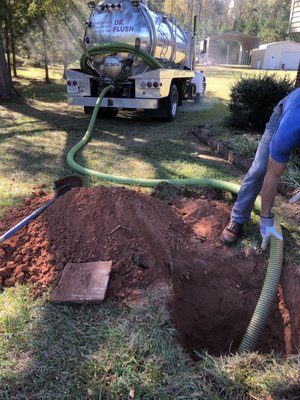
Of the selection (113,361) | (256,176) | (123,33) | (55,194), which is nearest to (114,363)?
(113,361)

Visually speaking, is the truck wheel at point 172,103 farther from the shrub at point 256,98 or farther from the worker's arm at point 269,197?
the worker's arm at point 269,197

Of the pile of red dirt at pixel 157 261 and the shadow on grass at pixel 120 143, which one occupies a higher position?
the shadow on grass at pixel 120 143

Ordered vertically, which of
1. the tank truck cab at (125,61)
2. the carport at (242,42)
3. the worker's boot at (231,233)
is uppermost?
the carport at (242,42)

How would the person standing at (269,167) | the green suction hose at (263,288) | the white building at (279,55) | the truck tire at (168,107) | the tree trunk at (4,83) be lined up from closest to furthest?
the person standing at (269,167) < the green suction hose at (263,288) < the truck tire at (168,107) < the tree trunk at (4,83) < the white building at (279,55)

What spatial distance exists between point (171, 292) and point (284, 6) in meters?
69.0

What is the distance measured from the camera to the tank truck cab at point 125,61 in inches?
→ 313

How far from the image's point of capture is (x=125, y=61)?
802 cm

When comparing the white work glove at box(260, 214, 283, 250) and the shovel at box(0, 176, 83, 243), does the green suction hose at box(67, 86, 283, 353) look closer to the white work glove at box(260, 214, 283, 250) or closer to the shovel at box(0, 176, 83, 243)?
the white work glove at box(260, 214, 283, 250)

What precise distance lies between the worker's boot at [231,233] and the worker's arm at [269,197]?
271 millimetres

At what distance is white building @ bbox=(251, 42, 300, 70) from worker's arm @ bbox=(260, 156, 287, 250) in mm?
43209

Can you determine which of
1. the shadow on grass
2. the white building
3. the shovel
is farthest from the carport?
the shovel

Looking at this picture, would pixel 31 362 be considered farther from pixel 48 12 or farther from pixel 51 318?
pixel 48 12

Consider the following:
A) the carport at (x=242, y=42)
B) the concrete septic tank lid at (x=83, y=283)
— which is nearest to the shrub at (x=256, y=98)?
the concrete septic tank lid at (x=83, y=283)

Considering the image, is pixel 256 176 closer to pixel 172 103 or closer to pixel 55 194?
pixel 55 194
